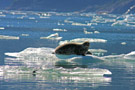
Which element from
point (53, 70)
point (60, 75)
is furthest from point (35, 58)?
point (60, 75)

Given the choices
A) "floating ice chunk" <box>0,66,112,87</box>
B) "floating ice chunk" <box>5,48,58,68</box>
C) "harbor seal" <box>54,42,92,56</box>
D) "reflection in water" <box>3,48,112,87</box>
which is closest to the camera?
"floating ice chunk" <box>0,66,112,87</box>

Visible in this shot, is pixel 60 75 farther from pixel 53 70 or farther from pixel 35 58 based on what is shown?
pixel 35 58

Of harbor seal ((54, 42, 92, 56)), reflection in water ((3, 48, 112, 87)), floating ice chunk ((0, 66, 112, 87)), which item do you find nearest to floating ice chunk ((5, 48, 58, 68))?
reflection in water ((3, 48, 112, 87))

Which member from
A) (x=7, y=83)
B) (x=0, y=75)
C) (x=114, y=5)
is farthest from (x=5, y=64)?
Answer: (x=114, y=5)

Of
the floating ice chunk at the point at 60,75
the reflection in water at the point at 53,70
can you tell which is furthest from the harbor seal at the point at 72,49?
the floating ice chunk at the point at 60,75

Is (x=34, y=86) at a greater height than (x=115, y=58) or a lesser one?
lesser

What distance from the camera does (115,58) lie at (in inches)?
675

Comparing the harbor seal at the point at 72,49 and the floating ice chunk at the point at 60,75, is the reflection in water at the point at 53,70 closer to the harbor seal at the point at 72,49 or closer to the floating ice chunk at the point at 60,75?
the floating ice chunk at the point at 60,75

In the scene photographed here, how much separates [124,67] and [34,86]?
190 inches

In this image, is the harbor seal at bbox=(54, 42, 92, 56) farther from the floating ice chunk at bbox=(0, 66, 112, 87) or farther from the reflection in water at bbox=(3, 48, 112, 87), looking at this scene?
the floating ice chunk at bbox=(0, 66, 112, 87)

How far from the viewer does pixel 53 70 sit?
43.4ft

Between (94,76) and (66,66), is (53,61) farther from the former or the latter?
(94,76)

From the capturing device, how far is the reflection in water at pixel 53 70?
481 inches

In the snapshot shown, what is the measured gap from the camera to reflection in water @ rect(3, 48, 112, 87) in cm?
1222
